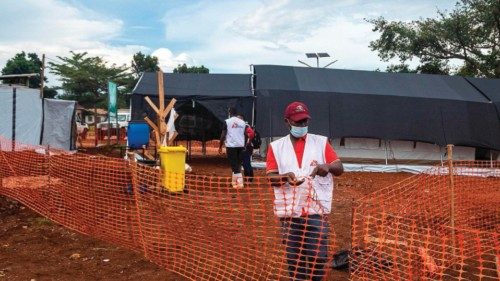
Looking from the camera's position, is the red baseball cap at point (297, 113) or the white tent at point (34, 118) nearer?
the red baseball cap at point (297, 113)

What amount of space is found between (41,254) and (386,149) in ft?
41.5

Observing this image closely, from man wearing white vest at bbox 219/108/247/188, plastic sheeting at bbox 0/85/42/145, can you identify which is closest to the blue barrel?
man wearing white vest at bbox 219/108/247/188

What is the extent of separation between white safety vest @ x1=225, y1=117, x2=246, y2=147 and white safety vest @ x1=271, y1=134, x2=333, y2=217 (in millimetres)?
6065

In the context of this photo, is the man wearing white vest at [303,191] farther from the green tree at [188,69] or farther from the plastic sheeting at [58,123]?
the green tree at [188,69]

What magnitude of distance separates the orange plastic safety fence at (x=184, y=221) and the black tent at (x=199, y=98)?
5.91 metres

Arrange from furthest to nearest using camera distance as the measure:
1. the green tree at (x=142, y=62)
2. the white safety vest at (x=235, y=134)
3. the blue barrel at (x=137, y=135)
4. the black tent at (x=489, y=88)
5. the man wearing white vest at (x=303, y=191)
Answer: the green tree at (x=142, y=62)
the black tent at (x=489, y=88)
the blue barrel at (x=137, y=135)
the white safety vest at (x=235, y=134)
the man wearing white vest at (x=303, y=191)

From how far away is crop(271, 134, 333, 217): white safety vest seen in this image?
3.63 meters

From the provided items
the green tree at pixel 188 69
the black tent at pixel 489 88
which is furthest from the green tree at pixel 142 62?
the black tent at pixel 489 88

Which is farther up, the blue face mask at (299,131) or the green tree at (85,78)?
the green tree at (85,78)

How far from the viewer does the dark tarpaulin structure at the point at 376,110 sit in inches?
590

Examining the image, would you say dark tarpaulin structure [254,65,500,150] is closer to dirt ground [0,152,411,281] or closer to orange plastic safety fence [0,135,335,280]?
dirt ground [0,152,411,281]

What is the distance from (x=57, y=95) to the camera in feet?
154

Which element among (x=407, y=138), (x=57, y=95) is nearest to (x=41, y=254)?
(x=407, y=138)

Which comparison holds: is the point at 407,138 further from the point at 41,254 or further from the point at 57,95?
the point at 57,95
